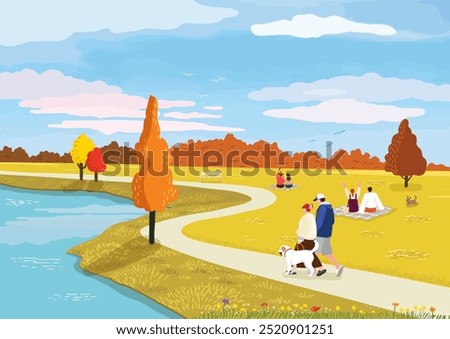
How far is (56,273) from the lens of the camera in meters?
22.7

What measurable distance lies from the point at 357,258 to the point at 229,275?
4575 mm

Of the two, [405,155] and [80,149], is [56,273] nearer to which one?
[405,155]

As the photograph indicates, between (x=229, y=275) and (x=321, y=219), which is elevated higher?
(x=321, y=219)

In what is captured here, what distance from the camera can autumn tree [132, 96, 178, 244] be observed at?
24.1 m

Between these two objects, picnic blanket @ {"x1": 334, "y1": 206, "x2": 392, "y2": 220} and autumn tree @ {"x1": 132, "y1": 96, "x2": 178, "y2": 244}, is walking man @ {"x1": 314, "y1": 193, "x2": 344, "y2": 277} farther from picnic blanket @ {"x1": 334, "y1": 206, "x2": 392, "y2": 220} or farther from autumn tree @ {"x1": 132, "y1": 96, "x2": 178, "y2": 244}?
picnic blanket @ {"x1": 334, "y1": 206, "x2": 392, "y2": 220}

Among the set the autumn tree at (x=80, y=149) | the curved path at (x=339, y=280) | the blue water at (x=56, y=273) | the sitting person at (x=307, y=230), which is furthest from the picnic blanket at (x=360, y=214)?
the autumn tree at (x=80, y=149)

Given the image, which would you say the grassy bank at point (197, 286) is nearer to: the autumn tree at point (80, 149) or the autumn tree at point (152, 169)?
the autumn tree at point (152, 169)

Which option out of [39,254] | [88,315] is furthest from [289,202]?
[88,315]

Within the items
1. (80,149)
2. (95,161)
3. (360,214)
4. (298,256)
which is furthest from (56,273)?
(80,149)

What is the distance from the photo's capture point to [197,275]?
19469 mm

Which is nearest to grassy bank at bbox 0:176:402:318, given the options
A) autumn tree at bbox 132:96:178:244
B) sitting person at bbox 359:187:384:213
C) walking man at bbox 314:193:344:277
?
walking man at bbox 314:193:344:277

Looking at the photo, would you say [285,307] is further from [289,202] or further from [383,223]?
[289,202]

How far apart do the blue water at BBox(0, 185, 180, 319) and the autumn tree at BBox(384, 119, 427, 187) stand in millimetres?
21320

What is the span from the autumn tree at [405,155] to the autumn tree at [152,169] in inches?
1200
